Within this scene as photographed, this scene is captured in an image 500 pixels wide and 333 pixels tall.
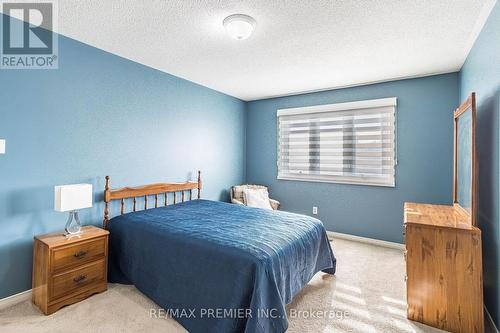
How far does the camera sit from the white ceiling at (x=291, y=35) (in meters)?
2.00

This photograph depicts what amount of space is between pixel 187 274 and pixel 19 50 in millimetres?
2552

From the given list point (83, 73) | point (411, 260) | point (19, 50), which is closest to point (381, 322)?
point (411, 260)

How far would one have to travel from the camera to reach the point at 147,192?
10.6 feet

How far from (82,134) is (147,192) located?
1003 millimetres

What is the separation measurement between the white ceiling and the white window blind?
577 mm

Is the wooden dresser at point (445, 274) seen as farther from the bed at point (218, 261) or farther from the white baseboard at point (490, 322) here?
the bed at point (218, 261)

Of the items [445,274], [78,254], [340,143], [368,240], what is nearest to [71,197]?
[78,254]

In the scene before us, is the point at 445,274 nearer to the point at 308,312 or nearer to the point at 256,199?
the point at 308,312

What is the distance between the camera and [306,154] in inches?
175

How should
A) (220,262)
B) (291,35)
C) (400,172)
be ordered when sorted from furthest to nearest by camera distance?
(400,172) < (291,35) < (220,262)

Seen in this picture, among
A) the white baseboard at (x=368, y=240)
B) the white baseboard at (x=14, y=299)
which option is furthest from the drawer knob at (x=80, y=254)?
the white baseboard at (x=368, y=240)

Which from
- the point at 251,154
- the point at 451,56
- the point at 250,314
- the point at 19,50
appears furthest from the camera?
the point at 251,154

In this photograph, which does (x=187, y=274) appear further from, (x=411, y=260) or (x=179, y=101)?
(x=179, y=101)

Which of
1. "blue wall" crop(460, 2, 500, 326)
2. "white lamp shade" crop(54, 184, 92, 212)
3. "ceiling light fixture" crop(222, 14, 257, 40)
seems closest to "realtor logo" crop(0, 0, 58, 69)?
"white lamp shade" crop(54, 184, 92, 212)
